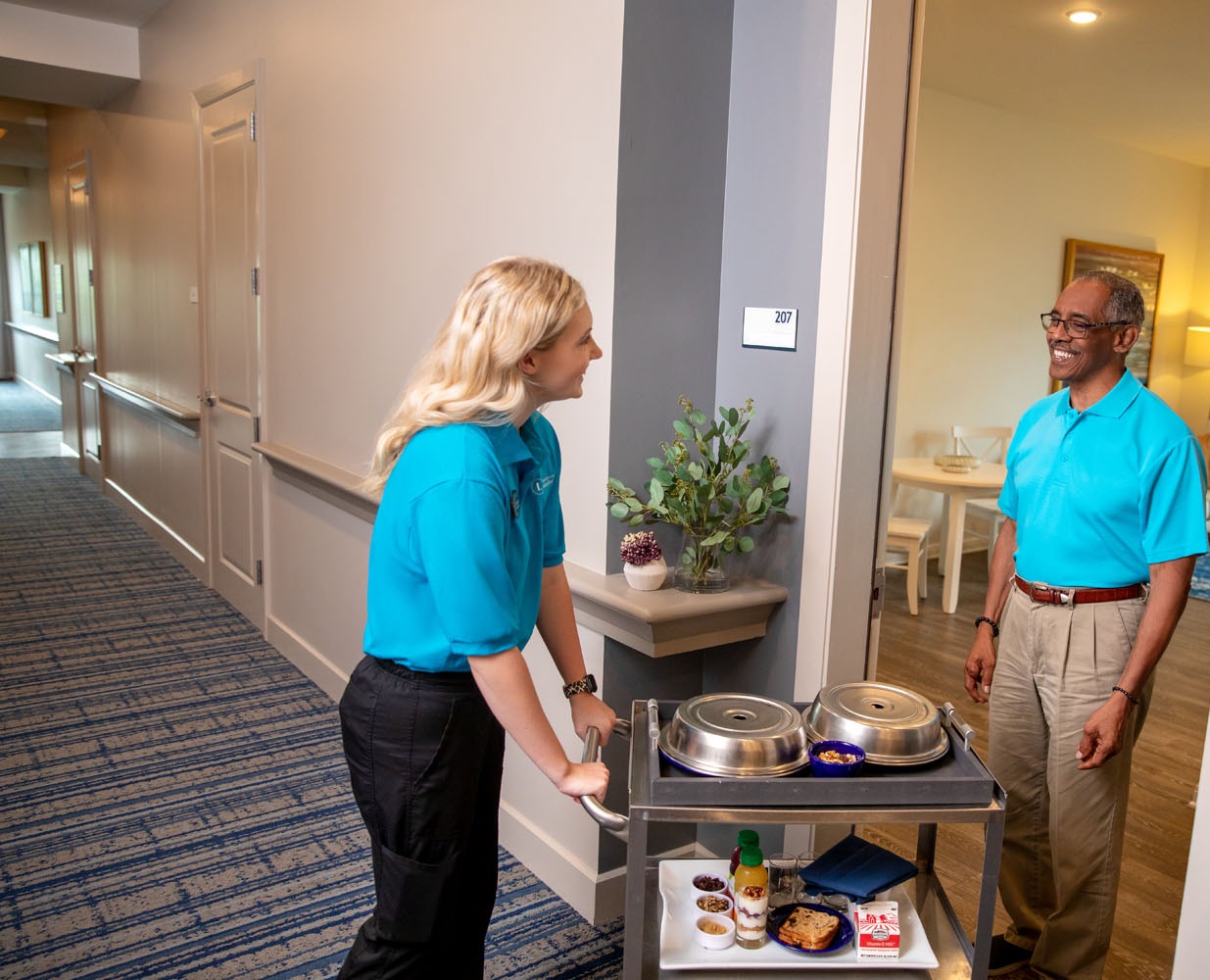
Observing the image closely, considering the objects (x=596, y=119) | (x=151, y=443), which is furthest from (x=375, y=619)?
(x=151, y=443)

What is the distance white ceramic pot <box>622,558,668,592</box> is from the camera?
232cm

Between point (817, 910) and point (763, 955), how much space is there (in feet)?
0.42

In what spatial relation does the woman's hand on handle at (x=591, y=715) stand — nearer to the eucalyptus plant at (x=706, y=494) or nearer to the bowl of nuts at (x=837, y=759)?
the bowl of nuts at (x=837, y=759)

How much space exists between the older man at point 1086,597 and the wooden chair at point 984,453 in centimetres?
413

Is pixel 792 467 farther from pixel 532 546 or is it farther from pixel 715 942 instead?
pixel 715 942

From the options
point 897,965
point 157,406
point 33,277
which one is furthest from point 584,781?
point 33,277

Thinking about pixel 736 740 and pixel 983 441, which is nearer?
pixel 736 740

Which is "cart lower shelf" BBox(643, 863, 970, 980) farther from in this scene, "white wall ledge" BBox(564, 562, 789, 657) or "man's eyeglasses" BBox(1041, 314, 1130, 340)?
"man's eyeglasses" BBox(1041, 314, 1130, 340)

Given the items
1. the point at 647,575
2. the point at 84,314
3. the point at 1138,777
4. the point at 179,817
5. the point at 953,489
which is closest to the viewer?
the point at 647,575

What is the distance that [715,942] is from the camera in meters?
1.58

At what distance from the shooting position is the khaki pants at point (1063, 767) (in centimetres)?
207

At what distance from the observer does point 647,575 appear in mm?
2318

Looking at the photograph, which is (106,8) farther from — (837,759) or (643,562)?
(837,759)

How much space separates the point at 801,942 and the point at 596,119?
1.76m
